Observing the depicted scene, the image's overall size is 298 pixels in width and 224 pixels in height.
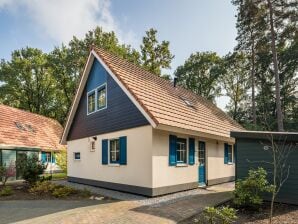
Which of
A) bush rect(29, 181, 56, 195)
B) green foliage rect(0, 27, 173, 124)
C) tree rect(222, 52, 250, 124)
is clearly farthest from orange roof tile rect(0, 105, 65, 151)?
tree rect(222, 52, 250, 124)

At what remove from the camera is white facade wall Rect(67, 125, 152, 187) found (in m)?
10.9

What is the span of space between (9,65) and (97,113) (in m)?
28.7

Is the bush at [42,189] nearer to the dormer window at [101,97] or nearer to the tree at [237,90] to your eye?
the dormer window at [101,97]

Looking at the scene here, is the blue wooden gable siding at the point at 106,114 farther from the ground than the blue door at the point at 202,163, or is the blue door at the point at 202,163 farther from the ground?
the blue wooden gable siding at the point at 106,114

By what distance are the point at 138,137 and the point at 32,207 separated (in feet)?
15.1

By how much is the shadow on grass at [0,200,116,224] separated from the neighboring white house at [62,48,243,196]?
2.30 meters

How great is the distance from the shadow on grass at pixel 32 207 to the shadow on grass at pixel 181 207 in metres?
2.05

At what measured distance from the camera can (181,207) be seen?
8805 millimetres

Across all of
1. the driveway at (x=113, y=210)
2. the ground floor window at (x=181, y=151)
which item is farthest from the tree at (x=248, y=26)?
the driveway at (x=113, y=210)

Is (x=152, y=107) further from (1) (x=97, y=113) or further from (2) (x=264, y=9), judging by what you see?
(2) (x=264, y=9)

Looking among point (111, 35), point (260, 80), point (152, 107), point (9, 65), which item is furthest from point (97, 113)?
point (9, 65)

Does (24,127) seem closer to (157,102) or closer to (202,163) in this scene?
(157,102)

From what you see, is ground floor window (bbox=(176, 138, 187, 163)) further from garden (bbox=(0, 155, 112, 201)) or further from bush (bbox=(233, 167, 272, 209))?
bush (bbox=(233, 167, 272, 209))

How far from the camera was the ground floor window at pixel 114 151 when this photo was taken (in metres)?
12.7
